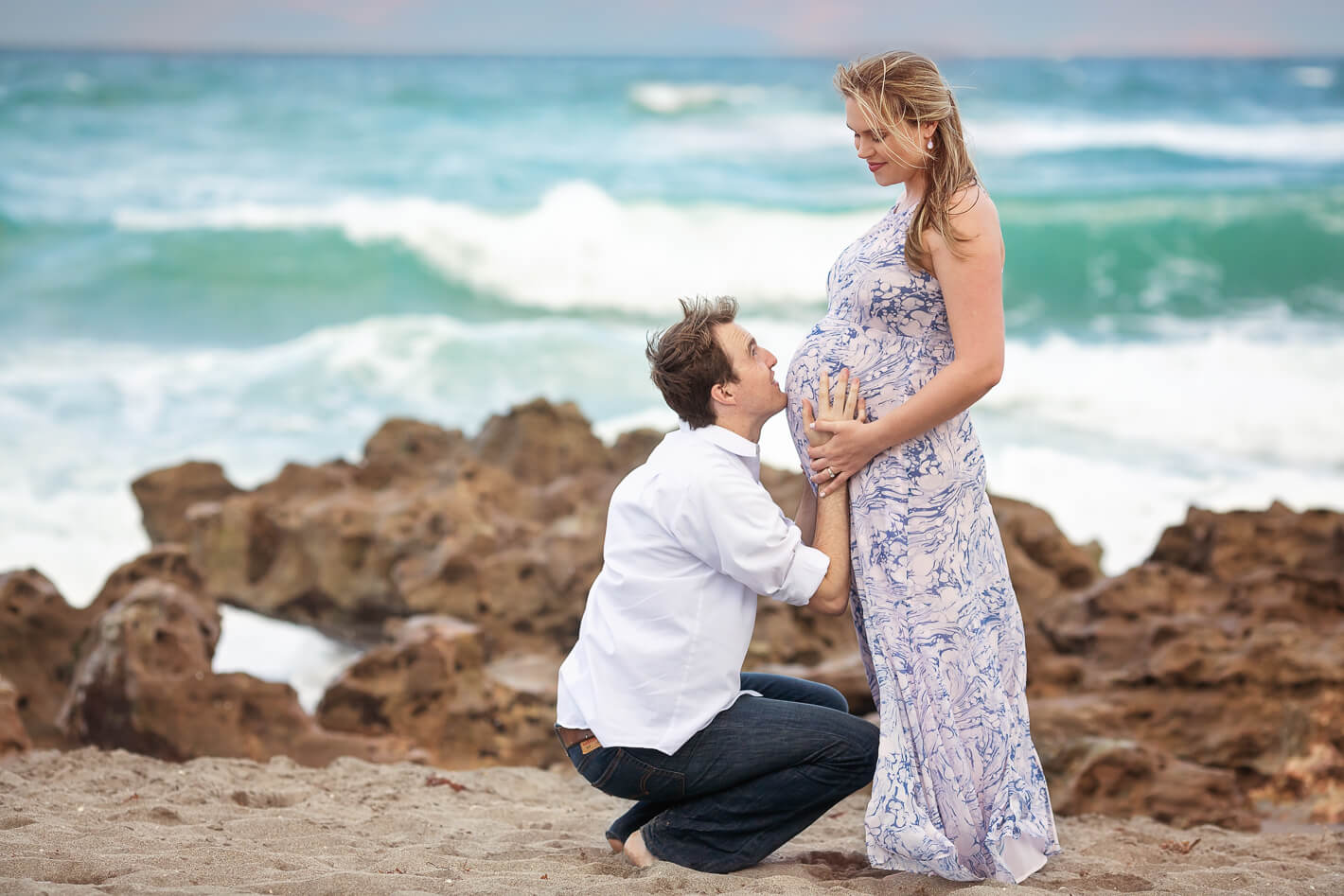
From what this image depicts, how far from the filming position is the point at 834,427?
3.03 metres

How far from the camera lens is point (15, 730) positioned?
15.7 feet

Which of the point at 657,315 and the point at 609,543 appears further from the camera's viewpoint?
the point at 657,315

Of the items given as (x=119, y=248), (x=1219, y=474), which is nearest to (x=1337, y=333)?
(x=1219, y=474)

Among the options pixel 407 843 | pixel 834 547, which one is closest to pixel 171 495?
pixel 407 843

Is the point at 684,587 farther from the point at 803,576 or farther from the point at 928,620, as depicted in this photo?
the point at 928,620

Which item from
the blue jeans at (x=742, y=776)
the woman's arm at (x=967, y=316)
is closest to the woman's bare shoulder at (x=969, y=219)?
the woman's arm at (x=967, y=316)

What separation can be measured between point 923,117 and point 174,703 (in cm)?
378

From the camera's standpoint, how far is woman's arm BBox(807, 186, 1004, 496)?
2859mm

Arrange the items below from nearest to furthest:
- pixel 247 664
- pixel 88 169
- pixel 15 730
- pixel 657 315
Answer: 1. pixel 15 730
2. pixel 247 664
3. pixel 657 315
4. pixel 88 169

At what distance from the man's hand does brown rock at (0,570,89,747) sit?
4227 mm

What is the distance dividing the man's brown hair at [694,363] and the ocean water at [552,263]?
5.47 metres

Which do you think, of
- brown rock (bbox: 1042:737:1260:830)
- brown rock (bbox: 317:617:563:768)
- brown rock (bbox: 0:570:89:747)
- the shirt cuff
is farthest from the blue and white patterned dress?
brown rock (bbox: 0:570:89:747)

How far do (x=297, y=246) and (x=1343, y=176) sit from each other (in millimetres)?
19040

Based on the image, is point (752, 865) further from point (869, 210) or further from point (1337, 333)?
point (869, 210)
